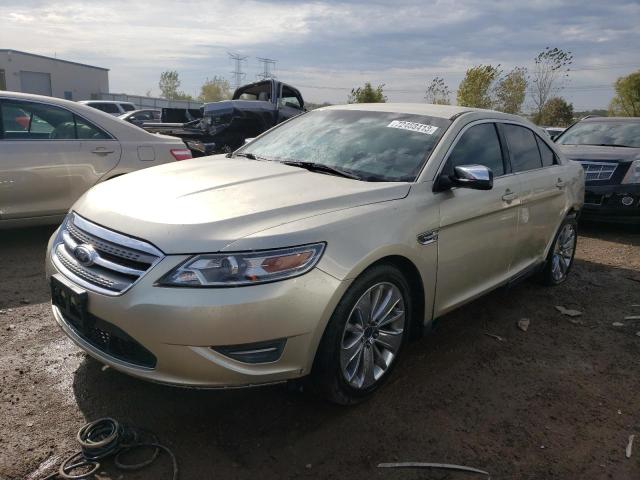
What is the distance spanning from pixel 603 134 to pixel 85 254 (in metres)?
8.76

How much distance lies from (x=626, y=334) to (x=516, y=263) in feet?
3.36

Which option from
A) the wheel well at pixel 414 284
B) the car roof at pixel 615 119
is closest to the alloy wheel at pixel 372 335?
the wheel well at pixel 414 284

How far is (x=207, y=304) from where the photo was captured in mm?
2207

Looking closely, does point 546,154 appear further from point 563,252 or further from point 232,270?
point 232,270

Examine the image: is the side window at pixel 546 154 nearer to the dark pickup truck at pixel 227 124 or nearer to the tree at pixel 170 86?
the dark pickup truck at pixel 227 124

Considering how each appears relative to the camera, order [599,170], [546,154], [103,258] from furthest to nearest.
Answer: [599,170] < [546,154] < [103,258]

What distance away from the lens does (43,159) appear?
5078 mm

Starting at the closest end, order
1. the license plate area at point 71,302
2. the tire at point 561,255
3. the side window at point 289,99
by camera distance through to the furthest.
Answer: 1. the license plate area at point 71,302
2. the tire at point 561,255
3. the side window at point 289,99

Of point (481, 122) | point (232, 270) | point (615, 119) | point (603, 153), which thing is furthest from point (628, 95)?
point (232, 270)

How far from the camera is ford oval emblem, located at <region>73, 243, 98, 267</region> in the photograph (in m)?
2.52

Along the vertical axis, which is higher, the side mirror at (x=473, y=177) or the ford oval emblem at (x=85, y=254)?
the side mirror at (x=473, y=177)

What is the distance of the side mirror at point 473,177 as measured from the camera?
3.07 m

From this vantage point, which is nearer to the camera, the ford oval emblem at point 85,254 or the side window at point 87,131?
the ford oval emblem at point 85,254

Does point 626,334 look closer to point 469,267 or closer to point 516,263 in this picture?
point 516,263
